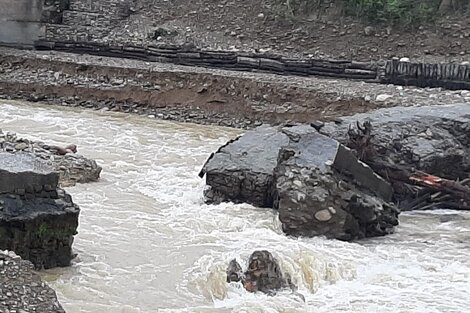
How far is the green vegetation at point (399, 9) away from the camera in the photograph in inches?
920

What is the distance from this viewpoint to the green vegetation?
76.6 ft

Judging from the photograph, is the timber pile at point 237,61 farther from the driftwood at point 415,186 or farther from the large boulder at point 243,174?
the large boulder at point 243,174

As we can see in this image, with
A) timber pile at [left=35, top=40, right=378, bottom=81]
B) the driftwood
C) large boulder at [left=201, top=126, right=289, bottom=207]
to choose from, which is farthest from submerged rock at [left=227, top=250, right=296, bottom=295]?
timber pile at [left=35, top=40, right=378, bottom=81]

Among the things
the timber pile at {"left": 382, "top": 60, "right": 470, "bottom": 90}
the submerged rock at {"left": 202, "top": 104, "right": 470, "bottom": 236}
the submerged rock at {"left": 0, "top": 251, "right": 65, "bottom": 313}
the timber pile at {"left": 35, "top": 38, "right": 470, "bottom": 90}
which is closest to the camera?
the submerged rock at {"left": 0, "top": 251, "right": 65, "bottom": 313}

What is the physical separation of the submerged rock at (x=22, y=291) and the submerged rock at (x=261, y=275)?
2.44 m

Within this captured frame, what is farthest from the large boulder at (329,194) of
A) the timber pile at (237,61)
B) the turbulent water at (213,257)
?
the timber pile at (237,61)

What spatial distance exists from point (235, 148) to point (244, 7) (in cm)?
1437

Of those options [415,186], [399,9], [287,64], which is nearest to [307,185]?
[415,186]

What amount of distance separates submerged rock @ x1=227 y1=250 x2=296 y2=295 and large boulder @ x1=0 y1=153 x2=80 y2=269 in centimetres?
169

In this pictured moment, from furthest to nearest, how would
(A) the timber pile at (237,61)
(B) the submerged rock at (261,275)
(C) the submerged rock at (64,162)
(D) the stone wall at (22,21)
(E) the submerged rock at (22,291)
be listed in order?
(D) the stone wall at (22,21) < (A) the timber pile at (237,61) < (C) the submerged rock at (64,162) < (B) the submerged rock at (261,275) < (E) the submerged rock at (22,291)

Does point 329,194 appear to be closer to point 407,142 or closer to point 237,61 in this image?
point 407,142

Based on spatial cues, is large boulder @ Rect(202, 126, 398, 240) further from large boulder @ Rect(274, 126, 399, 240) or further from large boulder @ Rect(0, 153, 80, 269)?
large boulder @ Rect(0, 153, 80, 269)

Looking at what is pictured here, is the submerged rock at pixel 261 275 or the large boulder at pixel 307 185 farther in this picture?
the large boulder at pixel 307 185

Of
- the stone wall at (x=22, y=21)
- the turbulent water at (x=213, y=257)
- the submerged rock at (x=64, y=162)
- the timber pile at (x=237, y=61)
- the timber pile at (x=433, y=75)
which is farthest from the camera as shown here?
the stone wall at (x=22, y=21)
